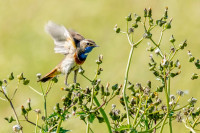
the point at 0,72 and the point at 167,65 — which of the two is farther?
the point at 0,72

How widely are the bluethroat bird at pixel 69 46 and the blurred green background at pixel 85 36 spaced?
7.41ft

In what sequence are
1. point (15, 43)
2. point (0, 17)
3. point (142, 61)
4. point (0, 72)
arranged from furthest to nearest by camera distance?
point (0, 17) < point (15, 43) < point (0, 72) < point (142, 61)

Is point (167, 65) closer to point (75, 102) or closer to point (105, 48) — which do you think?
point (75, 102)

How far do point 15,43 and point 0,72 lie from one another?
592 mm

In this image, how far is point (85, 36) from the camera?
586 centimetres

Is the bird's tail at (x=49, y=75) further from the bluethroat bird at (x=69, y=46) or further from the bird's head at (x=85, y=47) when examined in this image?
the bird's head at (x=85, y=47)

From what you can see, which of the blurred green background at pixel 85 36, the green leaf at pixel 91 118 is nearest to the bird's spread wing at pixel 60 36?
the green leaf at pixel 91 118

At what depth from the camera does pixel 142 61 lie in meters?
5.45

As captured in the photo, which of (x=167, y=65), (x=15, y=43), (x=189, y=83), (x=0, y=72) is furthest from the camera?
(x=15, y=43)

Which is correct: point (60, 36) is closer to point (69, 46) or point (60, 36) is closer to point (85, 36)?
point (69, 46)

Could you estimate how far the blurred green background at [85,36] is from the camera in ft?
17.0

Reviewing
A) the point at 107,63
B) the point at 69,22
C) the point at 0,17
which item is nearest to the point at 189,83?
the point at 107,63

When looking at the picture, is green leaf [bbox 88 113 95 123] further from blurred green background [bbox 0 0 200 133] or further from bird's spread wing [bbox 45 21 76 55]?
blurred green background [bbox 0 0 200 133]

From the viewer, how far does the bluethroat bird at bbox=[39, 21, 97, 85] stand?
2193 millimetres
